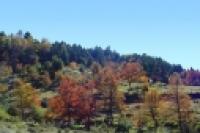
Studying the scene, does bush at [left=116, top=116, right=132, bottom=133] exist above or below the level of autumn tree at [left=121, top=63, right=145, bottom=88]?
below

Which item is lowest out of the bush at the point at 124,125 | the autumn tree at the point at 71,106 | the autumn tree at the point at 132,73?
the bush at the point at 124,125

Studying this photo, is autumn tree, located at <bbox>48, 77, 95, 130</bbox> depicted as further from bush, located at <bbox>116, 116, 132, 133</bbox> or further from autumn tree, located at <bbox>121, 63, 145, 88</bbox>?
autumn tree, located at <bbox>121, 63, 145, 88</bbox>

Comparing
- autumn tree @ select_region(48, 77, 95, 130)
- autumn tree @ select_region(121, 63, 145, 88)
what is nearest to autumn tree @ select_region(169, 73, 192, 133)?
autumn tree @ select_region(48, 77, 95, 130)

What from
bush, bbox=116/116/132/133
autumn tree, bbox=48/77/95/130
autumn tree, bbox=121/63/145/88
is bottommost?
bush, bbox=116/116/132/133

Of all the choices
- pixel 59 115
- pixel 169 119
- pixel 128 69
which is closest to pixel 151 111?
pixel 169 119

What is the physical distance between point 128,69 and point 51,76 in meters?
37.8

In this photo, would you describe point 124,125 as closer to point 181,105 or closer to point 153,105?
point 153,105

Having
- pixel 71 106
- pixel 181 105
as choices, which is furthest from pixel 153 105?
pixel 71 106

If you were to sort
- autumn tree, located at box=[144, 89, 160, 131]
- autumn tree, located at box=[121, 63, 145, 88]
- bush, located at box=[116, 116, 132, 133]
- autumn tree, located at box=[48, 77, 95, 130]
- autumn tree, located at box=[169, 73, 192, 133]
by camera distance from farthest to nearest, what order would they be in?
autumn tree, located at box=[121, 63, 145, 88] → autumn tree, located at box=[48, 77, 95, 130] → autumn tree, located at box=[144, 89, 160, 131] → autumn tree, located at box=[169, 73, 192, 133] → bush, located at box=[116, 116, 132, 133]

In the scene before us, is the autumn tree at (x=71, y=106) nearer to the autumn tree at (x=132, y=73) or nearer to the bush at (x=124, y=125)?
the bush at (x=124, y=125)

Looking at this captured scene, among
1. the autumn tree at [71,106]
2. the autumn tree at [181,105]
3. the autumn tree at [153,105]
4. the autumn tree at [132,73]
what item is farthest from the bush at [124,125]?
the autumn tree at [132,73]

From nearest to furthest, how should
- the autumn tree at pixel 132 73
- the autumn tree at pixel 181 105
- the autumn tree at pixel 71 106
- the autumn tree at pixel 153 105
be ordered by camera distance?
the autumn tree at pixel 181 105 → the autumn tree at pixel 153 105 → the autumn tree at pixel 71 106 → the autumn tree at pixel 132 73

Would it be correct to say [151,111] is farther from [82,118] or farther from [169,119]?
[82,118]

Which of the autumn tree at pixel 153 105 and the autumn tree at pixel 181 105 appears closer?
the autumn tree at pixel 181 105
